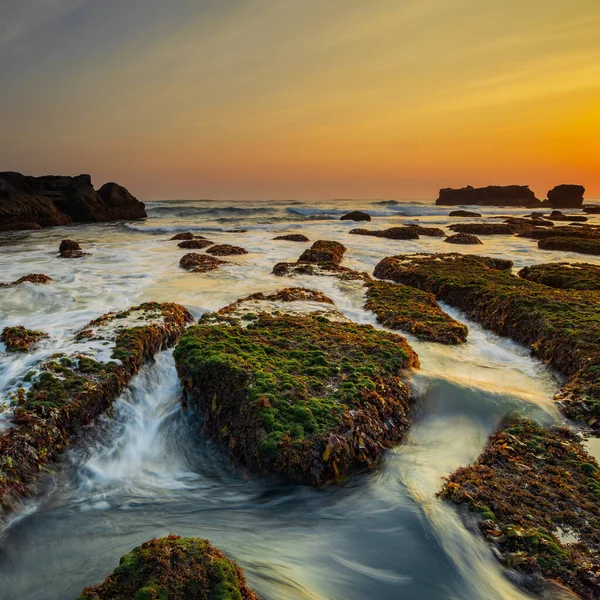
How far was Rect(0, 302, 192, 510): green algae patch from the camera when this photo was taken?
3.72 metres

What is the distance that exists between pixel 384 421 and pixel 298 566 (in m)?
1.81

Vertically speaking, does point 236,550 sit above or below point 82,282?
below

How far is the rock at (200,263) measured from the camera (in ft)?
42.6

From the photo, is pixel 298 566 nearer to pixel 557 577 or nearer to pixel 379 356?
pixel 557 577

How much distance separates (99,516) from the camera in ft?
11.6

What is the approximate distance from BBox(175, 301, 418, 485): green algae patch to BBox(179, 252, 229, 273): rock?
23.1 ft

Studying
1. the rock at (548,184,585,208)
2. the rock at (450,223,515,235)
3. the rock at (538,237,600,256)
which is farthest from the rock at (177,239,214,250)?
the rock at (548,184,585,208)

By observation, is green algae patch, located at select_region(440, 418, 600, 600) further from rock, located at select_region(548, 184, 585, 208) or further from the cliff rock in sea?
rock, located at select_region(548, 184, 585, 208)

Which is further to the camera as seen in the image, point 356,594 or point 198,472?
point 198,472

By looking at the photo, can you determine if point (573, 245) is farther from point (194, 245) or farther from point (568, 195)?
point (568, 195)

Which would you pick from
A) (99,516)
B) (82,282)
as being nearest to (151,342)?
(99,516)

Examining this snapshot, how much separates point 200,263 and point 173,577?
466 inches

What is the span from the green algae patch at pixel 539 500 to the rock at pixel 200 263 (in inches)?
A: 411

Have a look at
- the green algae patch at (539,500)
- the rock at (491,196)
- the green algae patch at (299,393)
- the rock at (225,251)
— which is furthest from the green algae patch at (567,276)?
the rock at (491,196)
